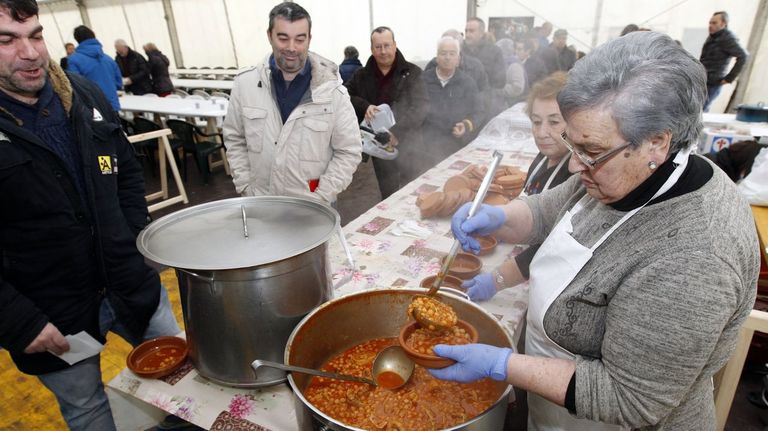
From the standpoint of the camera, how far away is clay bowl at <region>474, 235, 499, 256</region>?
2.36 meters

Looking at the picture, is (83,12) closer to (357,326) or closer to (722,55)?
(357,326)

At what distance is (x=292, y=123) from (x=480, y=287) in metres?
1.62

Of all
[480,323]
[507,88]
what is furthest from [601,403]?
[507,88]

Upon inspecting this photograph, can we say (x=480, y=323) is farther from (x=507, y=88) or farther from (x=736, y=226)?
(x=507, y=88)

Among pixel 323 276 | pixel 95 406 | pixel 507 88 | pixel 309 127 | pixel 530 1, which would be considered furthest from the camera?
pixel 530 1

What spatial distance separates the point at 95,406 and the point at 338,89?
2.22 metres

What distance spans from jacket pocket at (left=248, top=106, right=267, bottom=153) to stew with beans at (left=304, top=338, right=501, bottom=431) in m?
1.81

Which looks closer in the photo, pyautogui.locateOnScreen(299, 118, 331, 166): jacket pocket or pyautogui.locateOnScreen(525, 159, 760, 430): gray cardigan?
pyautogui.locateOnScreen(525, 159, 760, 430): gray cardigan

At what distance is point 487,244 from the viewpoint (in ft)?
7.85

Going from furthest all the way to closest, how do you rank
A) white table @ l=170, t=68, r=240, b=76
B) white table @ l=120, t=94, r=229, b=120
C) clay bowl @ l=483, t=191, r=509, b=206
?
white table @ l=170, t=68, r=240, b=76 → white table @ l=120, t=94, r=229, b=120 → clay bowl @ l=483, t=191, r=509, b=206

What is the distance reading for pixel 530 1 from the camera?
10.7 m

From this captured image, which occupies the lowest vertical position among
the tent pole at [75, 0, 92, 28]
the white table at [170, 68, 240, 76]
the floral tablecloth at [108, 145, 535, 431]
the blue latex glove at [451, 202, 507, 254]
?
the floral tablecloth at [108, 145, 535, 431]

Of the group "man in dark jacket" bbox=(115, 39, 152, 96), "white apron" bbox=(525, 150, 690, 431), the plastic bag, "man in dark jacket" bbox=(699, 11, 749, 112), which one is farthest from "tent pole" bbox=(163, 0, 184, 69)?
"white apron" bbox=(525, 150, 690, 431)

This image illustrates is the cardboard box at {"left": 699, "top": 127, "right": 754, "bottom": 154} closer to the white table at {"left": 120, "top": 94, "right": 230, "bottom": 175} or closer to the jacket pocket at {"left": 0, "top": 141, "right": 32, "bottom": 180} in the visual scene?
the jacket pocket at {"left": 0, "top": 141, "right": 32, "bottom": 180}
